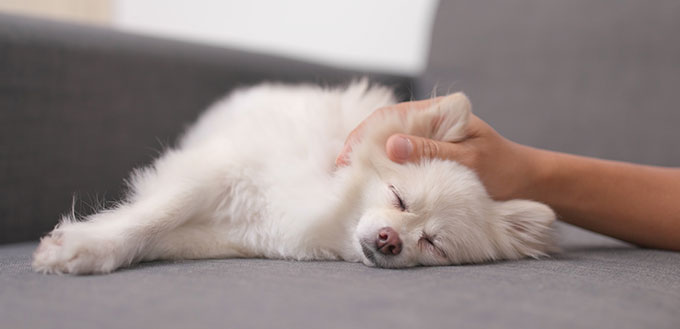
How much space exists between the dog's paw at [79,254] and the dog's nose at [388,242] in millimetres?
641

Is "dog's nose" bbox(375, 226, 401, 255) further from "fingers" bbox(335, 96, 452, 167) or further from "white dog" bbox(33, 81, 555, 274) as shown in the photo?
"fingers" bbox(335, 96, 452, 167)

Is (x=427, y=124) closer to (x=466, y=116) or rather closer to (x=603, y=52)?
(x=466, y=116)

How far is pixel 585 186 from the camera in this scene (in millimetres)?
1697

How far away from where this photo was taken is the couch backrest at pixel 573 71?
7.27 ft

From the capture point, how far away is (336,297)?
38.3 inches

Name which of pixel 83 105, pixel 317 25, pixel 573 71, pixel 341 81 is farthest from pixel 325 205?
pixel 317 25

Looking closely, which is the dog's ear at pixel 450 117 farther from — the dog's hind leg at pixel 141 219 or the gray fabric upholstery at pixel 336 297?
the dog's hind leg at pixel 141 219

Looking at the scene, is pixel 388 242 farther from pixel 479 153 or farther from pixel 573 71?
pixel 573 71

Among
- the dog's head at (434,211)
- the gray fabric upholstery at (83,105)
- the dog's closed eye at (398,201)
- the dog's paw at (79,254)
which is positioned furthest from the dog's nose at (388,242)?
the gray fabric upholstery at (83,105)

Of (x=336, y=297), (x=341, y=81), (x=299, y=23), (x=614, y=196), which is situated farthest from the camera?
(x=299, y=23)

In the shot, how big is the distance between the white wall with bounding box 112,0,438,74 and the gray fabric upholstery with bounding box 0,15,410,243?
539 millimetres

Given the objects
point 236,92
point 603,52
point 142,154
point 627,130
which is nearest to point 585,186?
point 627,130

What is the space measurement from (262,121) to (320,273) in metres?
0.74

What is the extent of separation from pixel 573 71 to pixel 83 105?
2116 millimetres
